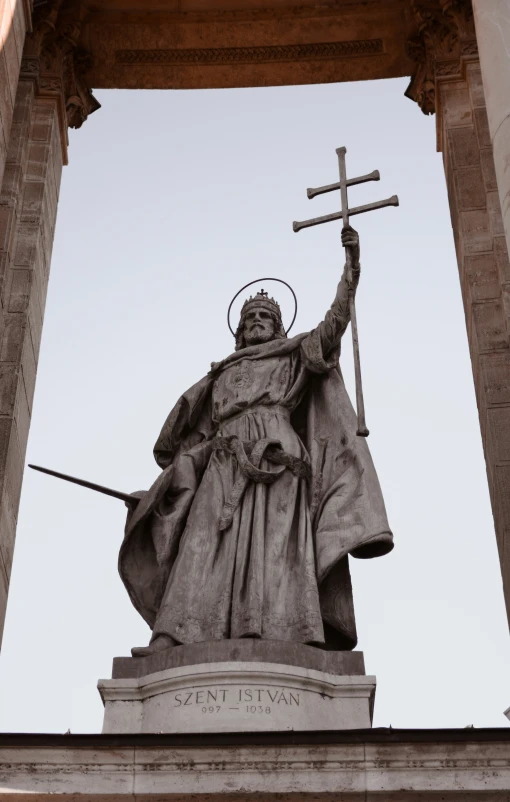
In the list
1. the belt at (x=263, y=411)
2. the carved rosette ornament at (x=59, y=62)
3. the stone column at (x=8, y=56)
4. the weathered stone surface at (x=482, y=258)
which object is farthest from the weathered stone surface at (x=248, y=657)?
the carved rosette ornament at (x=59, y=62)

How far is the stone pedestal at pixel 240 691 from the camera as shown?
11.0 metres

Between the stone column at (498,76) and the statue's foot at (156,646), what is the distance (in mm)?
4131

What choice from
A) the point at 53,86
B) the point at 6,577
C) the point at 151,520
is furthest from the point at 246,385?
the point at 53,86

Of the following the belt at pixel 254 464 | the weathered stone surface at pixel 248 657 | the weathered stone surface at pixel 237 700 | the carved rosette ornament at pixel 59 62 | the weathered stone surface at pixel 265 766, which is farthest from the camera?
the carved rosette ornament at pixel 59 62

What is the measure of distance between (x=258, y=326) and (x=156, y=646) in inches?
143

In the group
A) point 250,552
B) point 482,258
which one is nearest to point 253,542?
point 250,552

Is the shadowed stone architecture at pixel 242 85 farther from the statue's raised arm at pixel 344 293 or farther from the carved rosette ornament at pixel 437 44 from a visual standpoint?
the statue's raised arm at pixel 344 293

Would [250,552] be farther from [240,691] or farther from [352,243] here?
[352,243]

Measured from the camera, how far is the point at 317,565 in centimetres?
1228

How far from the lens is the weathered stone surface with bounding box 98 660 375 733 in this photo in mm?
10969

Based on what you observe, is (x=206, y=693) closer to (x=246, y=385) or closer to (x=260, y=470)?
(x=260, y=470)

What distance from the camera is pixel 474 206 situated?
1670cm

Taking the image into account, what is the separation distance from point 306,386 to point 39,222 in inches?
172

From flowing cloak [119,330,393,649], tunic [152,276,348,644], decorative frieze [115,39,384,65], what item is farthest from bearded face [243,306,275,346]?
decorative frieze [115,39,384,65]
